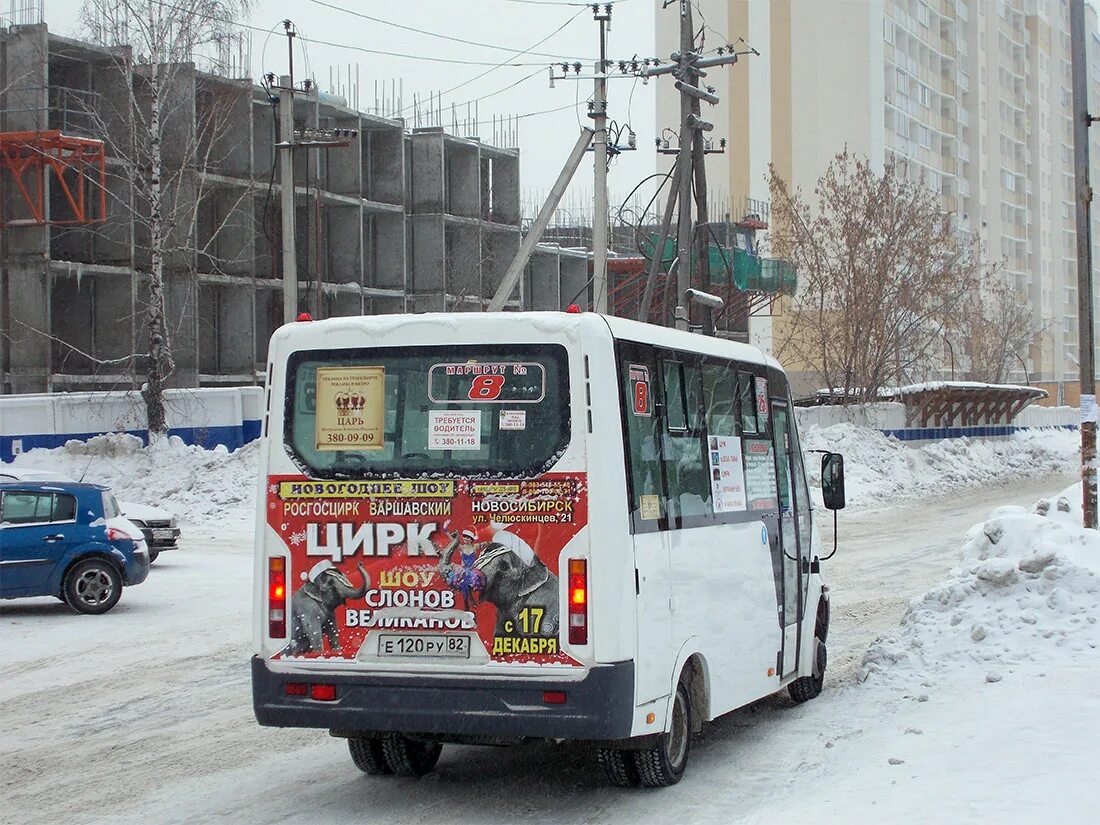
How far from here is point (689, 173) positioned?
27.0 meters

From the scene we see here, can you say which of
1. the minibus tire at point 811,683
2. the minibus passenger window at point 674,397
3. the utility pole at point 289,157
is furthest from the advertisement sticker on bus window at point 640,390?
the utility pole at point 289,157

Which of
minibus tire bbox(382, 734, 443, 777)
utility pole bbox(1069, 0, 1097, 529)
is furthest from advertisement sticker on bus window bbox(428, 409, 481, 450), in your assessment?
utility pole bbox(1069, 0, 1097, 529)

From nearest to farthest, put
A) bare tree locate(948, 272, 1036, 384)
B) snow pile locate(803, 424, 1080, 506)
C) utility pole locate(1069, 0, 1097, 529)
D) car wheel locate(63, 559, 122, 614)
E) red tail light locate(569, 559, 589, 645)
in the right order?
red tail light locate(569, 559, 589, 645)
utility pole locate(1069, 0, 1097, 529)
car wheel locate(63, 559, 122, 614)
snow pile locate(803, 424, 1080, 506)
bare tree locate(948, 272, 1036, 384)

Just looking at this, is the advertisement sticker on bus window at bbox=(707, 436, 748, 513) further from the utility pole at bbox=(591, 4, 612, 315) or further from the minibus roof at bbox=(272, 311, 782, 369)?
the utility pole at bbox=(591, 4, 612, 315)

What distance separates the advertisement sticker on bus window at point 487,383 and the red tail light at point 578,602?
0.86 meters

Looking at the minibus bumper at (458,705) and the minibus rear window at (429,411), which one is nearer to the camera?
the minibus bumper at (458,705)

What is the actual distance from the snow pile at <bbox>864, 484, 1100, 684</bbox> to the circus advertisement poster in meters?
3.58

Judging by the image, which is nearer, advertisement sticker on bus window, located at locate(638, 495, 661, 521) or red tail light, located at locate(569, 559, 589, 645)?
red tail light, located at locate(569, 559, 589, 645)

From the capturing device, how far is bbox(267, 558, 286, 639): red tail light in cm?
761

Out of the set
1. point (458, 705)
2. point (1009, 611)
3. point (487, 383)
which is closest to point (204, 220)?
point (1009, 611)

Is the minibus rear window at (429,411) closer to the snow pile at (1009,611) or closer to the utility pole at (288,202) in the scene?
the snow pile at (1009,611)

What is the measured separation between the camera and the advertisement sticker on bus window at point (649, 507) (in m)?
7.52

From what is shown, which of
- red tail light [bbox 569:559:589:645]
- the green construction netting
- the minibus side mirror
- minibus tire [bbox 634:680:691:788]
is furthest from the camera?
the green construction netting

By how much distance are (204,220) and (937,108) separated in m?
55.3
